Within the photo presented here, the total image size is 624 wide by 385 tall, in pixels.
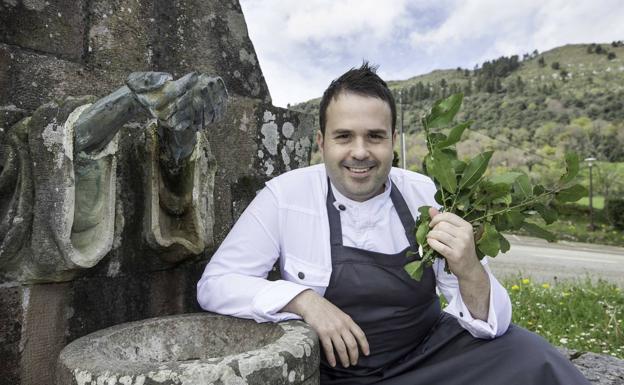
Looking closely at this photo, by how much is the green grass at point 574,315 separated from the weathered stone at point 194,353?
349 centimetres

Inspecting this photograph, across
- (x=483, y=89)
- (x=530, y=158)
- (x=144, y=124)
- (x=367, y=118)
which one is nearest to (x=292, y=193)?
(x=367, y=118)

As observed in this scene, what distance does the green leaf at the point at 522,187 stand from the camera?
6.20ft

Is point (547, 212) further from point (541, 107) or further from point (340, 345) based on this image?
point (541, 107)

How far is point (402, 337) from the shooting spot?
2059mm

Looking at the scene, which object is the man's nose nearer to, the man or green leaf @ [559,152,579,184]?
the man

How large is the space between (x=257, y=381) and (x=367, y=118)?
1.07 m

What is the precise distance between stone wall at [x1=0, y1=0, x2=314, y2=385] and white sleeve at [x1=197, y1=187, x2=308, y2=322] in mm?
232

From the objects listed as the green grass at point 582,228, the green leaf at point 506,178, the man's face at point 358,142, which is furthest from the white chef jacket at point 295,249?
the green grass at point 582,228

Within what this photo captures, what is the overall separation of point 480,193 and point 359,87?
604 mm

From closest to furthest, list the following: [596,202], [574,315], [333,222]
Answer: [333,222], [574,315], [596,202]

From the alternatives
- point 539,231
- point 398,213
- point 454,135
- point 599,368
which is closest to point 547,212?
point 539,231

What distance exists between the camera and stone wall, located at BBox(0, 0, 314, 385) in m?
1.68

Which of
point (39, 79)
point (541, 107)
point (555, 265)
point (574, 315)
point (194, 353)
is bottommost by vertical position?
point (555, 265)

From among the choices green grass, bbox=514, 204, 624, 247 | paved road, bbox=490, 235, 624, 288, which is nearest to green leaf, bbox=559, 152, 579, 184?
paved road, bbox=490, 235, 624, 288
